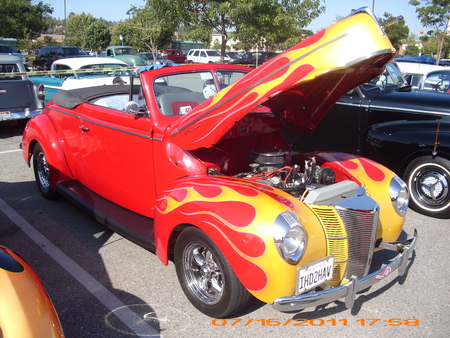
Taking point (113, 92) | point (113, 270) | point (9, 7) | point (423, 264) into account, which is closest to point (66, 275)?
point (113, 270)

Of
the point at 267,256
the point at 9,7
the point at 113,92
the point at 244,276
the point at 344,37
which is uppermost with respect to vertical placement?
the point at 9,7

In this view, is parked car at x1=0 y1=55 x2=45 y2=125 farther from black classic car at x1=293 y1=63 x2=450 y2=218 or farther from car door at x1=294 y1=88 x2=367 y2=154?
car door at x1=294 y1=88 x2=367 y2=154

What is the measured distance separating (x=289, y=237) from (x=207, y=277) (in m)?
0.83

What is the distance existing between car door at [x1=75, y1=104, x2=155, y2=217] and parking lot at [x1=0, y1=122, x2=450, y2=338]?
51 centimetres

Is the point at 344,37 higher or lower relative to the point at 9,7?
lower

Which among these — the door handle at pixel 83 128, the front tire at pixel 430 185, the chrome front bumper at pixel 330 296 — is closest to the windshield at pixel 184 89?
the door handle at pixel 83 128

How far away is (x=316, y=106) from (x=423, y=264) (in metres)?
1.88

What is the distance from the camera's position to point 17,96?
962 centimetres

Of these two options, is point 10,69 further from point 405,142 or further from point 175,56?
point 175,56

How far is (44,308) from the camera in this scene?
86.7 inches

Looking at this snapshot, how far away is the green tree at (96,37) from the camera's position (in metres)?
40.1

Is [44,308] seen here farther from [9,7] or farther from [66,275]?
[9,7]

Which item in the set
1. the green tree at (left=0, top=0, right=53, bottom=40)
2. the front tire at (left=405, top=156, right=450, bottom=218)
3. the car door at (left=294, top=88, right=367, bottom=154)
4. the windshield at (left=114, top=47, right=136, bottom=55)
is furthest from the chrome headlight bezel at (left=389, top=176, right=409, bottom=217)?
the windshield at (left=114, top=47, right=136, bottom=55)

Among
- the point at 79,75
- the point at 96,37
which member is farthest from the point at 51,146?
the point at 96,37
